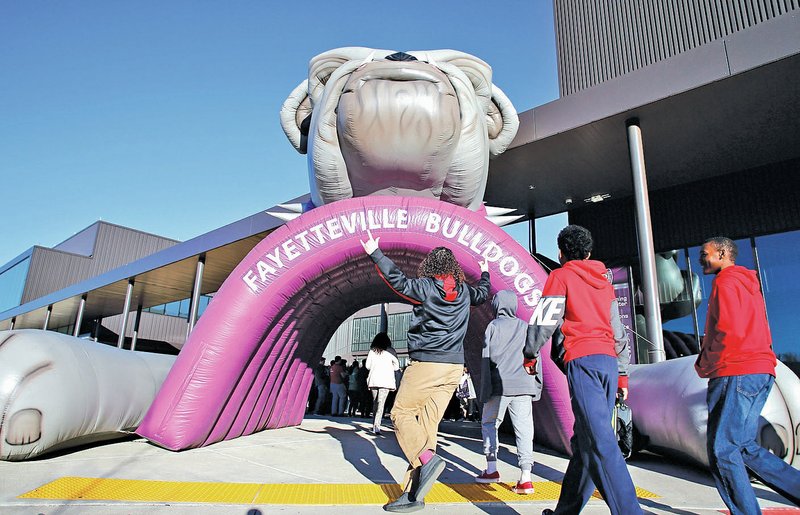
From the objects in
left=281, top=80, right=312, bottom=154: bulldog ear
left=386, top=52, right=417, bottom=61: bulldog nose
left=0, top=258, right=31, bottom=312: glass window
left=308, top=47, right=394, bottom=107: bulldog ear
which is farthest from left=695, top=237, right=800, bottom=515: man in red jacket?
left=0, top=258, right=31, bottom=312: glass window

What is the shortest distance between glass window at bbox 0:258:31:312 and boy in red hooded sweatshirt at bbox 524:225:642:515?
1205 inches

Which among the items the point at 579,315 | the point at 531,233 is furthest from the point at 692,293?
the point at 579,315

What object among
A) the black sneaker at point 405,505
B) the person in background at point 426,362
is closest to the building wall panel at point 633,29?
the person in background at point 426,362

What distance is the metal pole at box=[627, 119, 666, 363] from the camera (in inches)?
241

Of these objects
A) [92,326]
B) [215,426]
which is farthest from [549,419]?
[92,326]

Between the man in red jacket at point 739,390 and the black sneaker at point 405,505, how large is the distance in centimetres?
135

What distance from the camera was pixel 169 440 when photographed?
13.6 ft

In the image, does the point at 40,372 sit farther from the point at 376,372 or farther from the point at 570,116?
the point at 570,116

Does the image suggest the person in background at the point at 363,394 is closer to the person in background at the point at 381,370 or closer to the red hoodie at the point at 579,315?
the person in background at the point at 381,370

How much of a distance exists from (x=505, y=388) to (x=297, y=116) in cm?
383

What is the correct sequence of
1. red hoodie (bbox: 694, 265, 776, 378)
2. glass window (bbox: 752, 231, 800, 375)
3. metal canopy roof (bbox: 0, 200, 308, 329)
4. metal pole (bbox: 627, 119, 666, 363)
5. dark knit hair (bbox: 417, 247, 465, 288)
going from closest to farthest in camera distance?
1. red hoodie (bbox: 694, 265, 776, 378)
2. dark knit hair (bbox: 417, 247, 465, 288)
3. metal pole (bbox: 627, 119, 666, 363)
4. glass window (bbox: 752, 231, 800, 375)
5. metal canopy roof (bbox: 0, 200, 308, 329)

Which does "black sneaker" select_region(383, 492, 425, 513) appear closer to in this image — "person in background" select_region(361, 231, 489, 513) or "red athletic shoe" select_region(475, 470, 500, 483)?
"person in background" select_region(361, 231, 489, 513)

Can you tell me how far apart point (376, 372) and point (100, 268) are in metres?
25.7

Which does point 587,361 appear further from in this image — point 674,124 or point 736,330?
point 674,124
